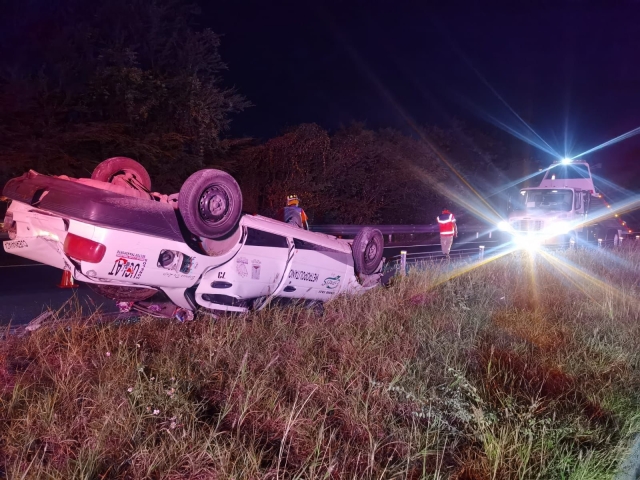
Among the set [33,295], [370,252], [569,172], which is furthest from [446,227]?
[33,295]

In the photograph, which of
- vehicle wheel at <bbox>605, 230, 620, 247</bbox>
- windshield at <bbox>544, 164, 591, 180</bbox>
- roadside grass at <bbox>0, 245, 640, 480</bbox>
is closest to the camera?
roadside grass at <bbox>0, 245, 640, 480</bbox>

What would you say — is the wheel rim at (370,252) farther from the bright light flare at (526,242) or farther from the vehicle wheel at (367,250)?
the bright light flare at (526,242)

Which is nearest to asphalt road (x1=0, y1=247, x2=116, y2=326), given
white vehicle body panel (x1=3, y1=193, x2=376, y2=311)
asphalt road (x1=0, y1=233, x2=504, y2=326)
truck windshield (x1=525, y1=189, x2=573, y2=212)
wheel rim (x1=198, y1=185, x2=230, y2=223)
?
asphalt road (x1=0, y1=233, x2=504, y2=326)

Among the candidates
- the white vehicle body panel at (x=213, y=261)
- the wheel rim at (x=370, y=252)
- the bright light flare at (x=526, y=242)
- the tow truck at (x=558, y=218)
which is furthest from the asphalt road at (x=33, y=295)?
the tow truck at (x=558, y=218)

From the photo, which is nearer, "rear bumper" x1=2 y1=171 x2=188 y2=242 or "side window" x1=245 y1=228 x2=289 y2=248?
"rear bumper" x1=2 y1=171 x2=188 y2=242

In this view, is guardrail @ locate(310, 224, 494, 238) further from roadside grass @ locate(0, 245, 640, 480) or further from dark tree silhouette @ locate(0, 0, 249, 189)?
roadside grass @ locate(0, 245, 640, 480)

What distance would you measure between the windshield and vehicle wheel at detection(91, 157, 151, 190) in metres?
18.2

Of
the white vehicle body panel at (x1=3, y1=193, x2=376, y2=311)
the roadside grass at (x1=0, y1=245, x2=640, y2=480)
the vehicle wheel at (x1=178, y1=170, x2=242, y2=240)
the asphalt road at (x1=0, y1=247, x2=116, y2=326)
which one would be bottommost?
the roadside grass at (x1=0, y1=245, x2=640, y2=480)

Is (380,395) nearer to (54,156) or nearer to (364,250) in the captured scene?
(364,250)

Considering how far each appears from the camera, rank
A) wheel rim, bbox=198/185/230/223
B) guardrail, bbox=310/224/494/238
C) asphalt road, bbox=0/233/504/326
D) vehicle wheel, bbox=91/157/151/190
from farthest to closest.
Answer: guardrail, bbox=310/224/494/238 < asphalt road, bbox=0/233/504/326 < vehicle wheel, bbox=91/157/151/190 < wheel rim, bbox=198/185/230/223

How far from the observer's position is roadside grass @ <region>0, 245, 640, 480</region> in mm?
2926

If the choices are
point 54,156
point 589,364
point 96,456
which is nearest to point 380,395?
point 96,456

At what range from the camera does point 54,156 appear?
13.7m

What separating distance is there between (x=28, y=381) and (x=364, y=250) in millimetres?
4075
